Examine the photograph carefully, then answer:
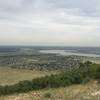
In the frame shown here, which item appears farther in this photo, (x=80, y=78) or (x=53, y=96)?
(x=80, y=78)

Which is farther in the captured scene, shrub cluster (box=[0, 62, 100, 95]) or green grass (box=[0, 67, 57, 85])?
green grass (box=[0, 67, 57, 85])

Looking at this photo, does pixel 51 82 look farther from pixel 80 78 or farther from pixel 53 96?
pixel 53 96

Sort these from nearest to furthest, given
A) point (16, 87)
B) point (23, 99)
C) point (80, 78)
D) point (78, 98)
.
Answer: point (78, 98)
point (23, 99)
point (16, 87)
point (80, 78)

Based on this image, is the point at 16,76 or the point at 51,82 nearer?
the point at 51,82

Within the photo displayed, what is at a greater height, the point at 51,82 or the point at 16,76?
the point at 51,82

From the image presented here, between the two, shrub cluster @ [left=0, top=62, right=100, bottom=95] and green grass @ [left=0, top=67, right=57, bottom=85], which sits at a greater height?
shrub cluster @ [left=0, top=62, right=100, bottom=95]

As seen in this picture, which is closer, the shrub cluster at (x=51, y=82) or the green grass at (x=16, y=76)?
the shrub cluster at (x=51, y=82)

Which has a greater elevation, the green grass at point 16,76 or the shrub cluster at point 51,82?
the shrub cluster at point 51,82

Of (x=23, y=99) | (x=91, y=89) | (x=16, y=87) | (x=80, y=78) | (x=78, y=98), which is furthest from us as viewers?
(x=80, y=78)

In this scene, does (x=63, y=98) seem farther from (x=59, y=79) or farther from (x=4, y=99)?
(x=59, y=79)

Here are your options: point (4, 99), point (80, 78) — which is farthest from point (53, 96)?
point (80, 78)
